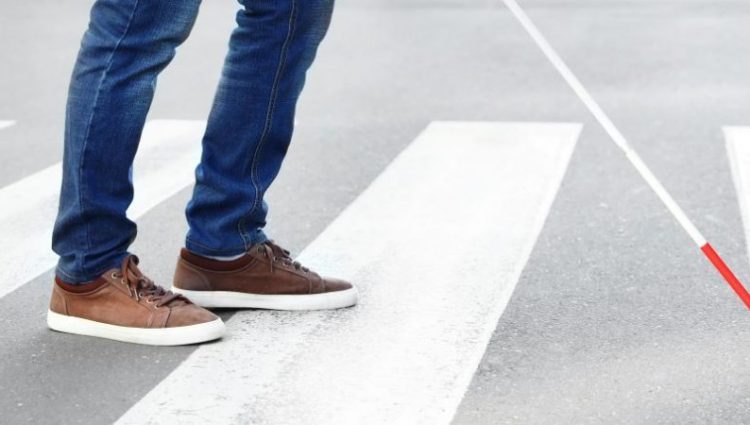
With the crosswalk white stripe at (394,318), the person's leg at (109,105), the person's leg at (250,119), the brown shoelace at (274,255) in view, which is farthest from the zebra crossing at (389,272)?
the person's leg at (109,105)

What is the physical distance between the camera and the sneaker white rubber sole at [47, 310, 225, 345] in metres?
3.14

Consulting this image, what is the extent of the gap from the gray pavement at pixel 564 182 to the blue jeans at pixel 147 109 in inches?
11.3

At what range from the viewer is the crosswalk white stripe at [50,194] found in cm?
389

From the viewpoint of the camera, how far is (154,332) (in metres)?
3.15

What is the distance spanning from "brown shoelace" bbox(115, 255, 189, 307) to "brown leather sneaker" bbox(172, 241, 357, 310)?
0.55 ft

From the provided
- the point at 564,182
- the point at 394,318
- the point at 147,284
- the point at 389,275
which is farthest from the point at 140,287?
the point at 564,182

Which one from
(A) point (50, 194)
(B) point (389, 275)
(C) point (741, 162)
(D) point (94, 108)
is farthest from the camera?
(C) point (741, 162)

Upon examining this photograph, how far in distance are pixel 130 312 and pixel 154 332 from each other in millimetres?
74

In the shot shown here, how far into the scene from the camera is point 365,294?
3.54 m

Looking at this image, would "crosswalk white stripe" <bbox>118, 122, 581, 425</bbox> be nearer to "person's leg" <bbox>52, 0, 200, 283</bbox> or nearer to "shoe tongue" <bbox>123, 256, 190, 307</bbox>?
"shoe tongue" <bbox>123, 256, 190, 307</bbox>

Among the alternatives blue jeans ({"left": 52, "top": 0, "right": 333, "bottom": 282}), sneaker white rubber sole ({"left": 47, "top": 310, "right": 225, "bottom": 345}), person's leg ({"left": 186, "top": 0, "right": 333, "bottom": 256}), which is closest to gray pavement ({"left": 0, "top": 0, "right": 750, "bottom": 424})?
sneaker white rubber sole ({"left": 47, "top": 310, "right": 225, "bottom": 345})

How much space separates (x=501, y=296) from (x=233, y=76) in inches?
34.3

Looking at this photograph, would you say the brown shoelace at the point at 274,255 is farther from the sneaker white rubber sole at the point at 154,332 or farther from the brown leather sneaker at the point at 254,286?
the sneaker white rubber sole at the point at 154,332

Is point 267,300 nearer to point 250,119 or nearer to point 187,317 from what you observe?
point 187,317
